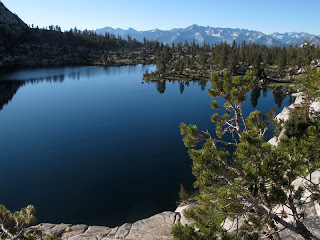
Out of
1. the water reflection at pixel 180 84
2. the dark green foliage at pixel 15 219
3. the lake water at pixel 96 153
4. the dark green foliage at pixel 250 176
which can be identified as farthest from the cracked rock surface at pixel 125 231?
the water reflection at pixel 180 84

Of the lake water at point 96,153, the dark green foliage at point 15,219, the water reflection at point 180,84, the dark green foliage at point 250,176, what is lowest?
the lake water at point 96,153

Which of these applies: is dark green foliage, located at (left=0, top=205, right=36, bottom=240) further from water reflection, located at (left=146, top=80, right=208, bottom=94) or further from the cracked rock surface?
water reflection, located at (left=146, top=80, right=208, bottom=94)

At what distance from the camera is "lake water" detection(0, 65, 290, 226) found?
92.1 ft

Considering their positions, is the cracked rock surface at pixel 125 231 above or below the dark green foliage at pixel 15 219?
below

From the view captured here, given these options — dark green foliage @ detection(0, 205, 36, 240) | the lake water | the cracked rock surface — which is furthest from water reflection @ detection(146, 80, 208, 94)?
dark green foliage @ detection(0, 205, 36, 240)

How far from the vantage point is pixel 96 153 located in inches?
1592

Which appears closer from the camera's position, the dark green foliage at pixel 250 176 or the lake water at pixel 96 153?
the dark green foliage at pixel 250 176

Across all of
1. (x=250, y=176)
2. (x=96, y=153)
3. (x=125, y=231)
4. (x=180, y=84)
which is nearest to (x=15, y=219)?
(x=125, y=231)

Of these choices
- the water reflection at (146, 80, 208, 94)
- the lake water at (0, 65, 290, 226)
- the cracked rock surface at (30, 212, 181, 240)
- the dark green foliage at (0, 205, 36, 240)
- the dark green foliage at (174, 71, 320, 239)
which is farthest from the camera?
the water reflection at (146, 80, 208, 94)

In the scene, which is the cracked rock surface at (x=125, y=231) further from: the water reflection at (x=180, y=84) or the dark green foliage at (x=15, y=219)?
the water reflection at (x=180, y=84)

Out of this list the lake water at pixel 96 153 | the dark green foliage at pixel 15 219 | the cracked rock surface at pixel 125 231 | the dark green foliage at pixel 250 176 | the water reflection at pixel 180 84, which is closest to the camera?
the dark green foliage at pixel 250 176

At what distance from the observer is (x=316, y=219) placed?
12391mm

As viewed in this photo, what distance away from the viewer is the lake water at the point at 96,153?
2808 centimetres

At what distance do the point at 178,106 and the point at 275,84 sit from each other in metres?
48.8
